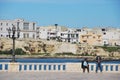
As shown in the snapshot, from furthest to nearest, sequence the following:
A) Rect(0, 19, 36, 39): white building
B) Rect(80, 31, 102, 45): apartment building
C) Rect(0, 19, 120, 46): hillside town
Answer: Rect(80, 31, 102, 45): apartment building, Rect(0, 19, 120, 46): hillside town, Rect(0, 19, 36, 39): white building

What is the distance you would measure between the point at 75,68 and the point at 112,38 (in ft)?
398

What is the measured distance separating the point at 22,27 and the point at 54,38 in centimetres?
1613

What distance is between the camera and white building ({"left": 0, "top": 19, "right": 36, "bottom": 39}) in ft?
435

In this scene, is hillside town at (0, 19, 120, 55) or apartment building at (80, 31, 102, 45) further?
apartment building at (80, 31, 102, 45)

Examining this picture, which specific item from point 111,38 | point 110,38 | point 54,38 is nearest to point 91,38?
point 110,38

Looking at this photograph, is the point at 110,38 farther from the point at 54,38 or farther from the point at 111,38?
the point at 54,38

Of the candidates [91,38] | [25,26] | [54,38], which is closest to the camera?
[25,26]

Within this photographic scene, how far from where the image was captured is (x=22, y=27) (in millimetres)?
139250

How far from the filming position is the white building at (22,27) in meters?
132

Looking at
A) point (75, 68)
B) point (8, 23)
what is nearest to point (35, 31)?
point (8, 23)

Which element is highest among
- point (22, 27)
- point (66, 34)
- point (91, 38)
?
point (22, 27)

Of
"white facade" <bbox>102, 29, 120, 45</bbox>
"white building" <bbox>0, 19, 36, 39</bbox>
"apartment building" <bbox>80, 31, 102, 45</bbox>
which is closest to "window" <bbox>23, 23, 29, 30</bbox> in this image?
"white building" <bbox>0, 19, 36, 39</bbox>

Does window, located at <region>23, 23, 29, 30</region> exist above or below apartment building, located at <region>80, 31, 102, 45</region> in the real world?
above

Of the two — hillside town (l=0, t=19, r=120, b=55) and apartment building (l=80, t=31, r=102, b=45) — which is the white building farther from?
apartment building (l=80, t=31, r=102, b=45)
